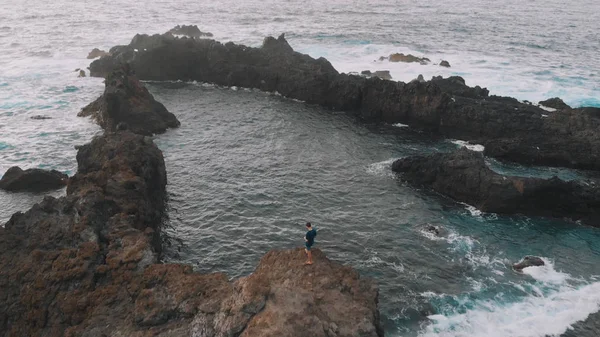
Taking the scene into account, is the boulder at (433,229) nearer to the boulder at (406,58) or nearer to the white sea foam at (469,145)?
the white sea foam at (469,145)

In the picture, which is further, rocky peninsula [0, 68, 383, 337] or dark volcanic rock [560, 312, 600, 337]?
dark volcanic rock [560, 312, 600, 337]

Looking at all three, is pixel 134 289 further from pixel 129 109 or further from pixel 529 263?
pixel 129 109

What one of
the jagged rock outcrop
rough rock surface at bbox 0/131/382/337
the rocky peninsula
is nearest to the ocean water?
the jagged rock outcrop

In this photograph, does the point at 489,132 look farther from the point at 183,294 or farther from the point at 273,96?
the point at 183,294

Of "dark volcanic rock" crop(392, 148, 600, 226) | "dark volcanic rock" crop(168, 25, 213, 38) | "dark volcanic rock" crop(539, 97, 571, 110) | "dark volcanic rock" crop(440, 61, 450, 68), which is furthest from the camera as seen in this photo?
"dark volcanic rock" crop(168, 25, 213, 38)

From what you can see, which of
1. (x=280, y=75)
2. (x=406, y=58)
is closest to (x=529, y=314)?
(x=280, y=75)

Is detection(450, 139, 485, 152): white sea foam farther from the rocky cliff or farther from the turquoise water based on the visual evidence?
the rocky cliff

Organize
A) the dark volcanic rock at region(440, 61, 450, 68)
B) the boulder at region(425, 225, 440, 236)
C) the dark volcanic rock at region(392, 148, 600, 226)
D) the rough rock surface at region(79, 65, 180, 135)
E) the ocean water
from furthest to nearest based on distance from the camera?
the dark volcanic rock at region(440, 61, 450, 68)
the rough rock surface at region(79, 65, 180, 135)
the dark volcanic rock at region(392, 148, 600, 226)
the boulder at region(425, 225, 440, 236)
the ocean water
